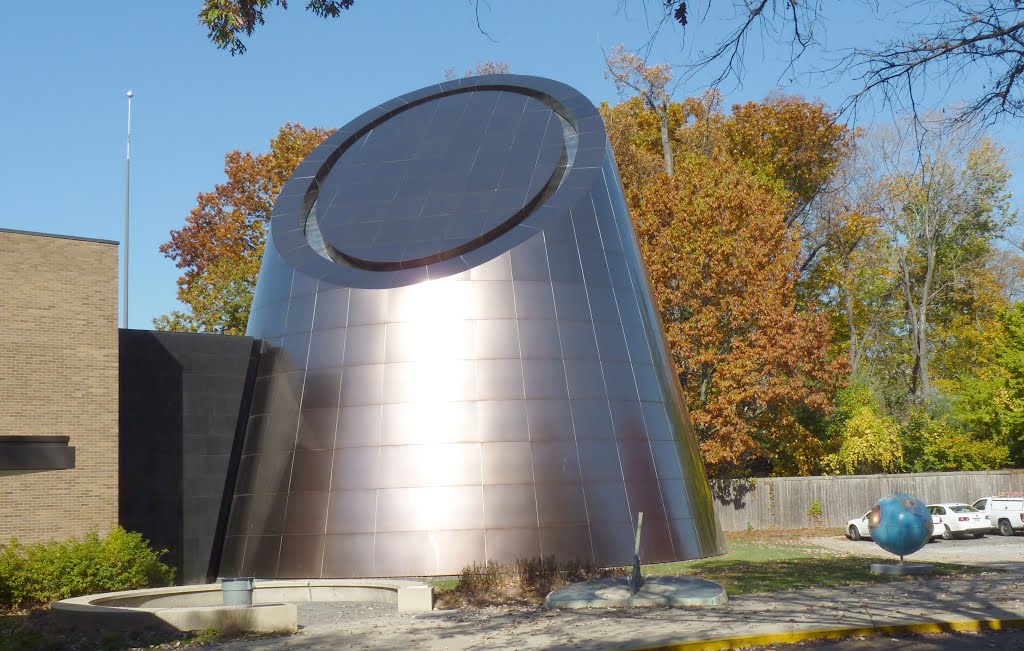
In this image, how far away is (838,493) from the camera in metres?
39.3

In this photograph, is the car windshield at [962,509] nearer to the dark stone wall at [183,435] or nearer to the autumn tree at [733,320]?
the autumn tree at [733,320]

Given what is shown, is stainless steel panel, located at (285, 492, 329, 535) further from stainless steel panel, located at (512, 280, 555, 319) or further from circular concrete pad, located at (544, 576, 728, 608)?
circular concrete pad, located at (544, 576, 728, 608)

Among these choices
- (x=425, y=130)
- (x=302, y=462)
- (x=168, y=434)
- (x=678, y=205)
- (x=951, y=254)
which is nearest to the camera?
(x=302, y=462)

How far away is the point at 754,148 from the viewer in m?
55.7

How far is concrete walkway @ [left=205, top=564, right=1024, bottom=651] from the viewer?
1250 centimetres

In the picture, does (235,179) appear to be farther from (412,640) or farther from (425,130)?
(412,640)

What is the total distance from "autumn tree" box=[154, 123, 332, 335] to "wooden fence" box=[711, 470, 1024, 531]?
23.6 meters

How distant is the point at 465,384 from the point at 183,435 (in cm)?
738

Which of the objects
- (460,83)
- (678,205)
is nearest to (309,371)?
(460,83)

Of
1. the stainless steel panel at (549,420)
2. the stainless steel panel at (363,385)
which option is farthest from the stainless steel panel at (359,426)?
the stainless steel panel at (549,420)

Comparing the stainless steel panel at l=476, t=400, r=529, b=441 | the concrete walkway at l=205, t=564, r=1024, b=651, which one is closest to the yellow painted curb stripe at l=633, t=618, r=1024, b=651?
the concrete walkway at l=205, t=564, r=1024, b=651

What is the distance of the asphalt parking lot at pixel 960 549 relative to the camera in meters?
24.4

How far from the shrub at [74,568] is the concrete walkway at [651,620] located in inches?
198

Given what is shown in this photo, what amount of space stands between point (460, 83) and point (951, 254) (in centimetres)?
3534
